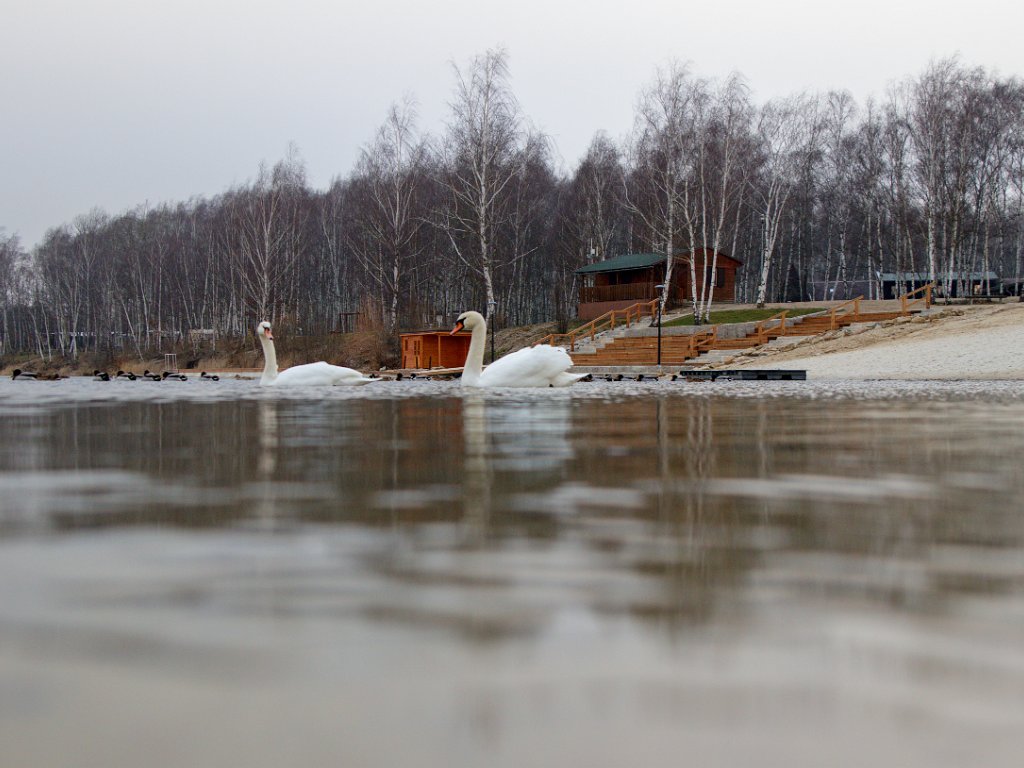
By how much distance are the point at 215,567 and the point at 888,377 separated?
80.4 ft

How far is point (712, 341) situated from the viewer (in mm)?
38969

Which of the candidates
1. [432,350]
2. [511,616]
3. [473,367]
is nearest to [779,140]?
[432,350]

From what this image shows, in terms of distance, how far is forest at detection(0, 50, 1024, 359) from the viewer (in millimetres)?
48281

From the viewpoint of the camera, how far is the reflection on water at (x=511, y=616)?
4.65 ft

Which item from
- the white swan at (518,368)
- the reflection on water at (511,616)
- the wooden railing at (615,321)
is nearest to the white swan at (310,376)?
the white swan at (518,368)

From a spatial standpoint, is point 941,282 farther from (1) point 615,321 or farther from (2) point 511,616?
(2) point 511,616

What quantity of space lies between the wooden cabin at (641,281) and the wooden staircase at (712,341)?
45.3ft

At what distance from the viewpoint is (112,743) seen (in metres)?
1.39

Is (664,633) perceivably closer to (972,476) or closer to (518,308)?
(972,476)

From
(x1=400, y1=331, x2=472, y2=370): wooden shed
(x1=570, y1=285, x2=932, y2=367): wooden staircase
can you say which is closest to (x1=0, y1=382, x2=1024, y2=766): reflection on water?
(x1=570, y1=285, x2=932, y2=367): wooden staircase

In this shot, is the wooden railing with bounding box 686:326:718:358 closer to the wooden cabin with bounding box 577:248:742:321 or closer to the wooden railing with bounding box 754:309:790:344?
the wooden railing with bounding box 754:309:790:344

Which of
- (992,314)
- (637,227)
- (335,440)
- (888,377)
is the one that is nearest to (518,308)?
(637,227)

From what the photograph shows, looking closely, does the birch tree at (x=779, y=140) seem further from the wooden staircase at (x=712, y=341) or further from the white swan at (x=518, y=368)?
the white swan at (x=518, y=368)

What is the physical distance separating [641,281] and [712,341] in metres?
18.8
